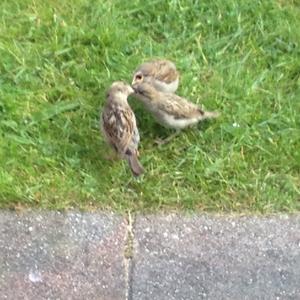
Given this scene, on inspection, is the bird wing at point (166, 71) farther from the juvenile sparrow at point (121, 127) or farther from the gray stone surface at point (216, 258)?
the gray stone surface at point (216, 258)

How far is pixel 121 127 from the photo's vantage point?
5.81 m

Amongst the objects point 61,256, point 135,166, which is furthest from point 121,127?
point 61,256

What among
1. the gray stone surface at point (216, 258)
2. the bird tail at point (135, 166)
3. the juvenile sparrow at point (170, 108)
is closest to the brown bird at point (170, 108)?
the juvenile sparrow at point (170, 108)

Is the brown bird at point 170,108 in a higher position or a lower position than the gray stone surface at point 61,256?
higher

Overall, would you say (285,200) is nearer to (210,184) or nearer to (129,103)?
(210,184)

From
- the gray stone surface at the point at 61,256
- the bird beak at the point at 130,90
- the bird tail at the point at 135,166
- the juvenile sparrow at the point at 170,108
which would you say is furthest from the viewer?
the bird beak at the point at 130,90

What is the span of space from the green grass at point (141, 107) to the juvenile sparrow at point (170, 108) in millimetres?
79

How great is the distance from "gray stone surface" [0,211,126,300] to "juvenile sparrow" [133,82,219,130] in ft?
2.22

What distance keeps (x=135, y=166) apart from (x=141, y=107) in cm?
58

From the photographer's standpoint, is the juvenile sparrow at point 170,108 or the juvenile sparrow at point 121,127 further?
the juvenile sparrow at point 170,108

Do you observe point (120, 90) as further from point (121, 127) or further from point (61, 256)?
point (61, 256)

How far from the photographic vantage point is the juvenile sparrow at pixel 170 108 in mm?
5996

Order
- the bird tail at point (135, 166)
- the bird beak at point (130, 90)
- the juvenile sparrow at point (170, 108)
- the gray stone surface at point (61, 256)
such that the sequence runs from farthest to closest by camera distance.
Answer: the bird beak at point (130, 90) < the juvenile sparrow at point (170, 108) < the bird tail at point (135, 166) < the gray stone surface at point (61, 256)

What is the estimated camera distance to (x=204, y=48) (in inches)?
262
